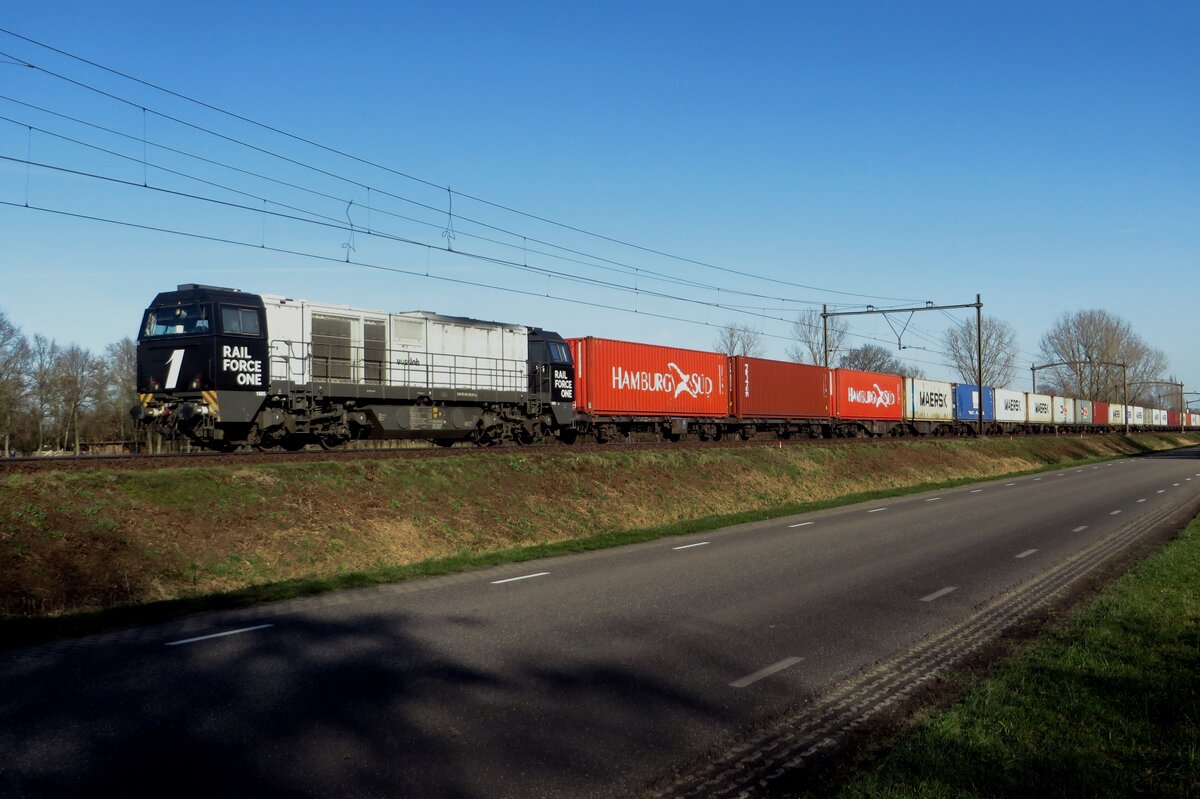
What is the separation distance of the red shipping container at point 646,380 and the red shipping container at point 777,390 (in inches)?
34.3

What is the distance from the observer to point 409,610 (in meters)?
10.2

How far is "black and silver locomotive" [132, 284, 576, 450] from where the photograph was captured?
19.8m

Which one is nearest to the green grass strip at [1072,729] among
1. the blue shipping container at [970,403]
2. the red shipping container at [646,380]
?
the red shipping container at [646,380]

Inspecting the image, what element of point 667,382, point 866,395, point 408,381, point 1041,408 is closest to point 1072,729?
point 408,381

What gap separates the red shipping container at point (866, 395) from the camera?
4731 cm

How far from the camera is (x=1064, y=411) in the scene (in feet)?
270

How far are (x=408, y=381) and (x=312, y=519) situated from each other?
357 inches

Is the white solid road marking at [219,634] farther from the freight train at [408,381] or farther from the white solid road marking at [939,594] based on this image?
the freight train at [408,381]

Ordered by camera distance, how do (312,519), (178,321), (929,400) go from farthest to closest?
(929,400), (178,321), (312,519)

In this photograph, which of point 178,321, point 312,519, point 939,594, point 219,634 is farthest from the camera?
point 178,321

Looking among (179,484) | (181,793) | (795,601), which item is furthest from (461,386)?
(181,793)

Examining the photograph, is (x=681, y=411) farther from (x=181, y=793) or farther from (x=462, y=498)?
(x=181, y=793)

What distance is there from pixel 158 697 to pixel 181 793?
2.01 meters

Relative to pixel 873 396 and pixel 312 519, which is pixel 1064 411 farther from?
pixel 312 519
